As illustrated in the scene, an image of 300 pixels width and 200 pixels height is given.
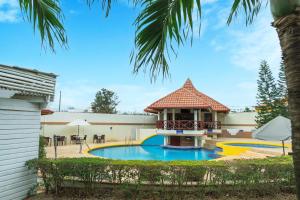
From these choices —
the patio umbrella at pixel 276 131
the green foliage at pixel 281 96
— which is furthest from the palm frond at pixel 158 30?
the green foliage at pixel 281 96

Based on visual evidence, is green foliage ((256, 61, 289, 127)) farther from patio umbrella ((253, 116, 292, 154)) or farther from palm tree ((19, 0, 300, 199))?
palm tree ((19, 0, 300, 199))

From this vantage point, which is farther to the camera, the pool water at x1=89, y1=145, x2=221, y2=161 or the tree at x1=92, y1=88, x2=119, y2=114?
the tree at x1=92, y1=88, x2=119, y2=114

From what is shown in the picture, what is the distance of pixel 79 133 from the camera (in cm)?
2184

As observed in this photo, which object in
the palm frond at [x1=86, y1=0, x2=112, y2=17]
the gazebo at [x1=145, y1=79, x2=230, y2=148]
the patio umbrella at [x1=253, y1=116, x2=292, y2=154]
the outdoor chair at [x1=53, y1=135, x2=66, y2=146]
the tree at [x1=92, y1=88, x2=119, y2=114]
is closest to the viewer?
the palm frond at [x1=86, y1=0, x2=112, y2=17]

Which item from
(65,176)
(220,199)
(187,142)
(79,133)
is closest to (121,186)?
(65,176)

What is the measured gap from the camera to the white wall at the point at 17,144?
545cm

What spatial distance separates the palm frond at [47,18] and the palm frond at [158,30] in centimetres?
91

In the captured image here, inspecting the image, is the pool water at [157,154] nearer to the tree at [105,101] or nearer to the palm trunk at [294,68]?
the palm trunk at [294,68]

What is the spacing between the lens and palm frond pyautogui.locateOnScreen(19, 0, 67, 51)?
8.46ft

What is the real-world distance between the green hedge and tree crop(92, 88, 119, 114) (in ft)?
106

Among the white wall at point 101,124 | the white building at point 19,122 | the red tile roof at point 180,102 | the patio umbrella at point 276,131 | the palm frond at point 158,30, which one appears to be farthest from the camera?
the white wall at point 101,124

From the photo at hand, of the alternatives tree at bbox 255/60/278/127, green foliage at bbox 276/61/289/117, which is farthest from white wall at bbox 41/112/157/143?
green foliage at bbox 276/61/289/117

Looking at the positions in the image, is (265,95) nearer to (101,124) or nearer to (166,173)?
(101,124)

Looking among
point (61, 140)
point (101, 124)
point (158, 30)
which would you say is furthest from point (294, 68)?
point (101, 124)
